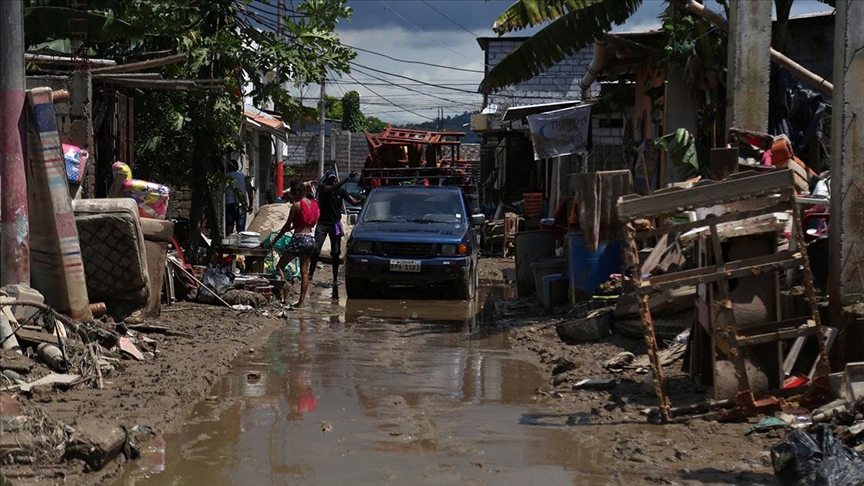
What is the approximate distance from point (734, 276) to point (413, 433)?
7.76 feet

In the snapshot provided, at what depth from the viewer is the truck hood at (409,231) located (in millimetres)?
15031

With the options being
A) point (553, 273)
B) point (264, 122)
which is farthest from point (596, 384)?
point (264, 122)

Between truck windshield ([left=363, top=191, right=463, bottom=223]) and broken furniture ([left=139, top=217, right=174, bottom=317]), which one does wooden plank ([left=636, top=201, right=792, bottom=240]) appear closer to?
broken furniture ([left=139, top=217, right=174, bottom=317])

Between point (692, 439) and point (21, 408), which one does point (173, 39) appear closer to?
point (21, 408)

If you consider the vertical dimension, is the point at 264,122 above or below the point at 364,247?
above

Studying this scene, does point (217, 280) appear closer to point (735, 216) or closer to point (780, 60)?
point (780, 60)

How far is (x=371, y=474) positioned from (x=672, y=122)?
1019 cm

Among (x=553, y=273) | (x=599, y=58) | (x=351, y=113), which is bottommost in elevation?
(x=553, y=273)

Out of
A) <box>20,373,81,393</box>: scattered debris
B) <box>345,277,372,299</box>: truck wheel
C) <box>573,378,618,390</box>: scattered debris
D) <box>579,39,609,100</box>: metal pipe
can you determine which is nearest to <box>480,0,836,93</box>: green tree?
<box>579,39,609,100</box>: metal pipe

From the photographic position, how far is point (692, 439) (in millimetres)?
6430

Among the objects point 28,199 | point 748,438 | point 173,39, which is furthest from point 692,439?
point 173,39

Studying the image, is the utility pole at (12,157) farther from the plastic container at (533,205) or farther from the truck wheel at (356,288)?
the plastic container at (533,205)

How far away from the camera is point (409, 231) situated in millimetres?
15305

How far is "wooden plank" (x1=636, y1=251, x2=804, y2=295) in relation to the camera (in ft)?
22.4
